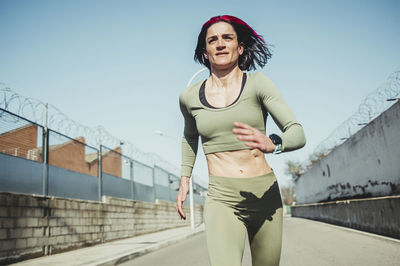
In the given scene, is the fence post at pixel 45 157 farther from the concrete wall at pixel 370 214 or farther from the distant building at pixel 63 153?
the concrete wall at pixel 370 214

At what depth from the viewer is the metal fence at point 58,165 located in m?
8.85

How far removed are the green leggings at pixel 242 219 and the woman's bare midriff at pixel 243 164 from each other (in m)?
0.03

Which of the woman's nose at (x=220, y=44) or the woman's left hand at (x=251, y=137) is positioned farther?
the woman's nose at (x=220, y=44)

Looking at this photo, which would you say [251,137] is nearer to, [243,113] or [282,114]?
[282,114]

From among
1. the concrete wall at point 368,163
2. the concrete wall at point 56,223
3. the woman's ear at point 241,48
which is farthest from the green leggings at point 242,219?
the concrete wall at point 368,163

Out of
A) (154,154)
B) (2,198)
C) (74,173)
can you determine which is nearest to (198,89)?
(2,198)

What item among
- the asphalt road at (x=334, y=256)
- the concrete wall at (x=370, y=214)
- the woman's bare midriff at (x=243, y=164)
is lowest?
the asphalt road at (x=334, y=256)

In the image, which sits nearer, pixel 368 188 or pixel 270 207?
pixel 270 207

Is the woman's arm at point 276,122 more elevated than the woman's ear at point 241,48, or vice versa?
the woman's ear at point 241,48

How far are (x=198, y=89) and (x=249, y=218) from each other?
872mm

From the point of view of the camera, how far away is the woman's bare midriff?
7.62 feet

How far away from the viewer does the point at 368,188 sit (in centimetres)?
1340

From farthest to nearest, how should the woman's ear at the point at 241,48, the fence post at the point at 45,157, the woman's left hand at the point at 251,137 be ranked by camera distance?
the fence post at the point at 45,157, the woman's ear at the point at 241,48, the woman's left hand at the point at 251,137

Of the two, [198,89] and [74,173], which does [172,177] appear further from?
[198,89]
